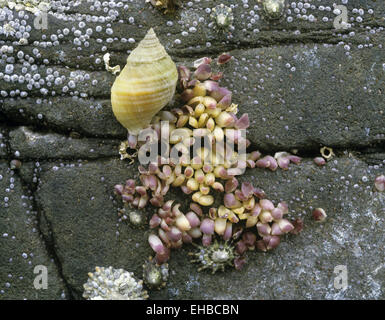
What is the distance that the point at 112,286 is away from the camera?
3.69 m

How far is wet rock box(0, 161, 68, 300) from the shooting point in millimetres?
3744

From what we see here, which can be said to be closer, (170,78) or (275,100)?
(170,78)

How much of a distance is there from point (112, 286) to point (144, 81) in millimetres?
1492

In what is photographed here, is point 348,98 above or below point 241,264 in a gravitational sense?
above

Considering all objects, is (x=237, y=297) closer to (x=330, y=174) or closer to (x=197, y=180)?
(x=197, y=180)

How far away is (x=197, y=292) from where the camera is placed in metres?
3.75

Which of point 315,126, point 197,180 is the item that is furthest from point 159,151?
point 315,126

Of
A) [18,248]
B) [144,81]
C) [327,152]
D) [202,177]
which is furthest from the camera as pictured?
[327,152]

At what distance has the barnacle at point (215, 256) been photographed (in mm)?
3666

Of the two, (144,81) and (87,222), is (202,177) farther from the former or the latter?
(87,222)

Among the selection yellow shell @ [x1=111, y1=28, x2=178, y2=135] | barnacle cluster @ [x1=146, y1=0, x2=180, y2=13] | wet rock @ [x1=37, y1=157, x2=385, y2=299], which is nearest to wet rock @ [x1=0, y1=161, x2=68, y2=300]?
wet rock @ [x1=37, y1=157, x2=385, y2=299]

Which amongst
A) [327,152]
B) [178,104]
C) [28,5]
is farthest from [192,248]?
[28,5]
